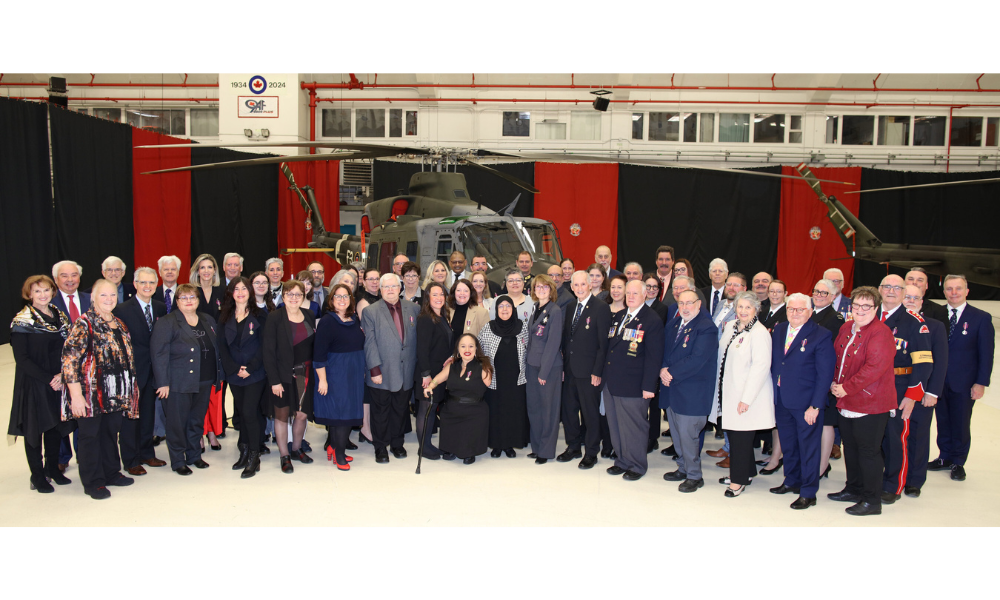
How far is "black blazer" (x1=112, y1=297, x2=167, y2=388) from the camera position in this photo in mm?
4117

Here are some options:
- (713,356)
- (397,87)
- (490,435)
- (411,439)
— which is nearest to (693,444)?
(713,356)

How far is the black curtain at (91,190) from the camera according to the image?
880 cm

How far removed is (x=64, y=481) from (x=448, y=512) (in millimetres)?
2621

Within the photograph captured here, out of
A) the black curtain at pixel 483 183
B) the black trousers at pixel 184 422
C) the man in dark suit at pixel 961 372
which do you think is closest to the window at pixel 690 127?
the black curtain at pixel 483 183

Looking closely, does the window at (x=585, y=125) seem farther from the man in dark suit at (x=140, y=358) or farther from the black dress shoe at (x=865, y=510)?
the black dress shoe at (x=865, y=510)

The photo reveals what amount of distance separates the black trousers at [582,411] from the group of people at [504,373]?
0.01m

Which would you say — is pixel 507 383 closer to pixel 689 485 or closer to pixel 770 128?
pixel 689 485

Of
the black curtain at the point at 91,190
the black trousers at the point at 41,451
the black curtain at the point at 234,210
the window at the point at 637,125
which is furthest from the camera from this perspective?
the window at the point at 637,125

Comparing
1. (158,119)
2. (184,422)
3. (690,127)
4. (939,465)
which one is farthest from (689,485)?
(158,119)

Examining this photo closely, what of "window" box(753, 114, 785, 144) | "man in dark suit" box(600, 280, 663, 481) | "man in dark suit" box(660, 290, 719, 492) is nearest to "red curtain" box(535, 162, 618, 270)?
"window" box(753, 114, 785, 144)

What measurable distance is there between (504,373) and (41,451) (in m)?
3.17

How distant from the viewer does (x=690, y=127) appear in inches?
593

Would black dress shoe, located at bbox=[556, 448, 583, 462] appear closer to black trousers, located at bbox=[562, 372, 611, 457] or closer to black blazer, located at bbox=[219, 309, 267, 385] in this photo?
black trousers, located at bbox=[562, 372, 611, 457]

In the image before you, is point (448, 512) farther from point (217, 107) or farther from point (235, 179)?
point (217, 107)
